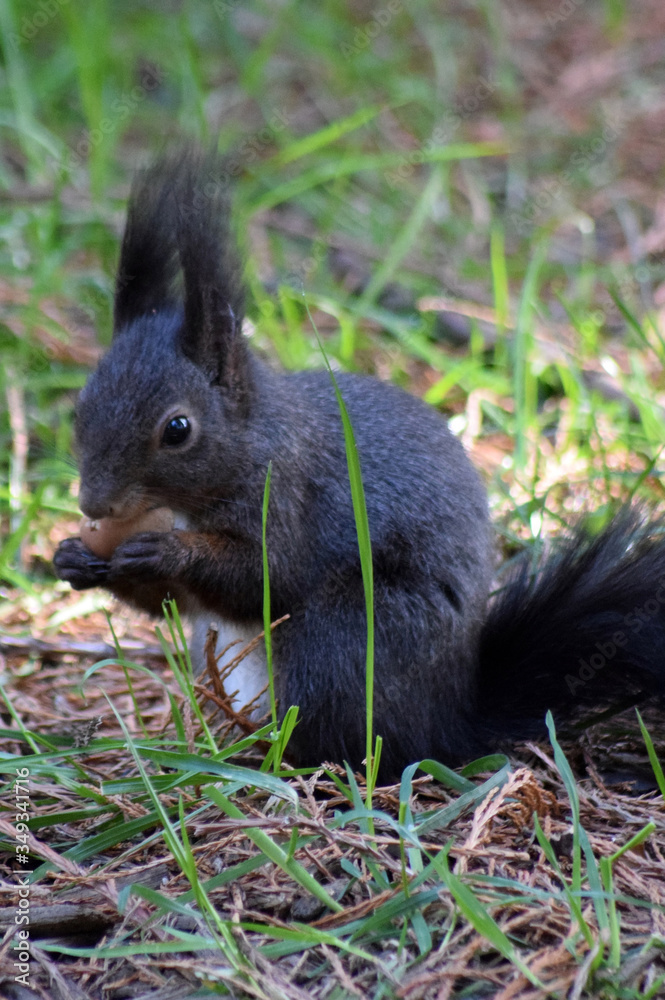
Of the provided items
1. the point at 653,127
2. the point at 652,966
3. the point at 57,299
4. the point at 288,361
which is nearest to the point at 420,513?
the point at 652,966

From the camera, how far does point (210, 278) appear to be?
6.88ft

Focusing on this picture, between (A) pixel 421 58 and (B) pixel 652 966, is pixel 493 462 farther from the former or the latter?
(A) pixel 421 58

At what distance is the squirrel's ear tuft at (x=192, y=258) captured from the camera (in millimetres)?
2059

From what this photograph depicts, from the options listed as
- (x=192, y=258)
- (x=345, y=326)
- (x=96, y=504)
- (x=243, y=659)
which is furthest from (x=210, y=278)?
(x=345, y=326)

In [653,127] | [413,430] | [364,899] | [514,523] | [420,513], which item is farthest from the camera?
[653,127]

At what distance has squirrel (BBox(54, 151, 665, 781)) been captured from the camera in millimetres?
2029

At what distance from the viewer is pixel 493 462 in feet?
10.6

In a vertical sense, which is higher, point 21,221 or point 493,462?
point 21,221

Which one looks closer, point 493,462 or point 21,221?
point 493,462

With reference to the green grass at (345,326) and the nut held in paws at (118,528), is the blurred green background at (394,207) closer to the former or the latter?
the green grass at (345,326)

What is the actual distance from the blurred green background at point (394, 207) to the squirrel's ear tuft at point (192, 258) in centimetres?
29

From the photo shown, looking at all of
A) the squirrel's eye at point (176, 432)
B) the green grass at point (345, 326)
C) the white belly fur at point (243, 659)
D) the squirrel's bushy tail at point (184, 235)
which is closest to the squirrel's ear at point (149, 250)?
the squirrel's bushy tail at point (184, 235)

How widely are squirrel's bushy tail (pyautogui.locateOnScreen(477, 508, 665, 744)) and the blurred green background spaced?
0.98ft

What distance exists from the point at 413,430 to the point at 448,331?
167 centimetres
